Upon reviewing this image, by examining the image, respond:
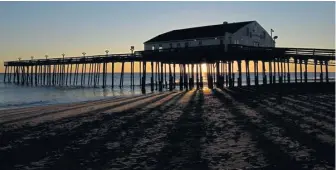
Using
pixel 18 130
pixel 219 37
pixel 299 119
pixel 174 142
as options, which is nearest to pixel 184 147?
pixel 174 142

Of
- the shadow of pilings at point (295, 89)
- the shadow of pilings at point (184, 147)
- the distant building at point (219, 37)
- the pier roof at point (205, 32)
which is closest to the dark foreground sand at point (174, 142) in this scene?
the shadow of pilings at point (184, 147)

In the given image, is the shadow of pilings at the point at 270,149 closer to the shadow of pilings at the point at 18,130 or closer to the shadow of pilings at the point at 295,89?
the shadow of pilings at the point at 18,130

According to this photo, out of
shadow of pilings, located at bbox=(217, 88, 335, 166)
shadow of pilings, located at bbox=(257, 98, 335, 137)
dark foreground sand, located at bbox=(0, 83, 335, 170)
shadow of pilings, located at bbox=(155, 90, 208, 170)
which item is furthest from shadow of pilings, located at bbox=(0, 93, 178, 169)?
shadow of pilings, located at bbox=(257, 98, 335, 137)

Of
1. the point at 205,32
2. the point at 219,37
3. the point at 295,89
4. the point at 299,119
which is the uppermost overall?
the point at 205,32

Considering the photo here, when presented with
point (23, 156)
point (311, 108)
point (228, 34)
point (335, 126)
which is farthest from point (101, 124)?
point (228, 34)

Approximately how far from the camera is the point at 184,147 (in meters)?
10.1

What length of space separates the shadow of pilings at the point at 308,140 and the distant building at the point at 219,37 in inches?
1125

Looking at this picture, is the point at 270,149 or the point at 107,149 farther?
the point at 107,149

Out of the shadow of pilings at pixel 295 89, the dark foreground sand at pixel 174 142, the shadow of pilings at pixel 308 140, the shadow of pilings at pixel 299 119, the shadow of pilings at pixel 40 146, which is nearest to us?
the dark foreground sand at pixel 174 142

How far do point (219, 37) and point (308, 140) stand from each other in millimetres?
33482

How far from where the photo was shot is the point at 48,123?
15.7m

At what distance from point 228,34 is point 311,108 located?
82.4ft

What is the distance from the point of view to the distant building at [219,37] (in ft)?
143

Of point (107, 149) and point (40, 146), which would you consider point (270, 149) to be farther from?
point (40, 146)
